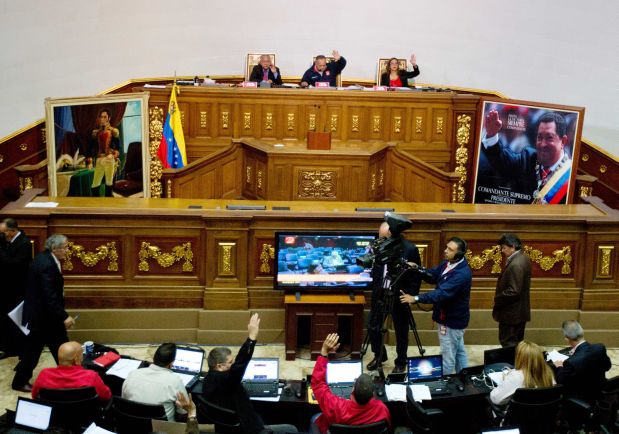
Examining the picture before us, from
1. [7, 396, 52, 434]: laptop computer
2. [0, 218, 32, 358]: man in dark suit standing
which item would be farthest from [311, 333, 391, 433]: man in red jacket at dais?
[0, 218, 32, 358]: man in dark suit standing

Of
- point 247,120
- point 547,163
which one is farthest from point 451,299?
point 247,120

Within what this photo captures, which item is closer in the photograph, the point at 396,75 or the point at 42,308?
the point at 42,308

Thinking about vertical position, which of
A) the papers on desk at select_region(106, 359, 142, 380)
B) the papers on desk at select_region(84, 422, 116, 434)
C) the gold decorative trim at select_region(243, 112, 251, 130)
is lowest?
the papers on desk at select_region(106, 359, 142, 380)

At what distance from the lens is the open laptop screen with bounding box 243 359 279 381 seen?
249 inches

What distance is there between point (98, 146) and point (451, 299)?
→ 6.02 m

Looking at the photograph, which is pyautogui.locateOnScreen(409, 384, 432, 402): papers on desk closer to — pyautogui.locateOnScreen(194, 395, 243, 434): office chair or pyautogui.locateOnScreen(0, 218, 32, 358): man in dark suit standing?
pyautogui.locateOnScreen(194, 395, 243, 434): office chair

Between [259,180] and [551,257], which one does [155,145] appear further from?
[551,257]

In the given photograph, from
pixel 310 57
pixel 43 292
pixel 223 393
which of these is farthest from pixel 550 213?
pixel 310 57

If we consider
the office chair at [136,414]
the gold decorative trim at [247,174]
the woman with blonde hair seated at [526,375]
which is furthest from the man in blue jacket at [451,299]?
the gold decorative trim at [247,174]

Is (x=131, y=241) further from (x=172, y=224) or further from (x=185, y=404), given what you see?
(x=185, y=404)

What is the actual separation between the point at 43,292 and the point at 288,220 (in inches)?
95.5

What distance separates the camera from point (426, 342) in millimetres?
8461

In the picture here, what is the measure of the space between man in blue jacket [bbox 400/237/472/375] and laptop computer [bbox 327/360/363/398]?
992 millimetres

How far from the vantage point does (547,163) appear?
1180 cm
